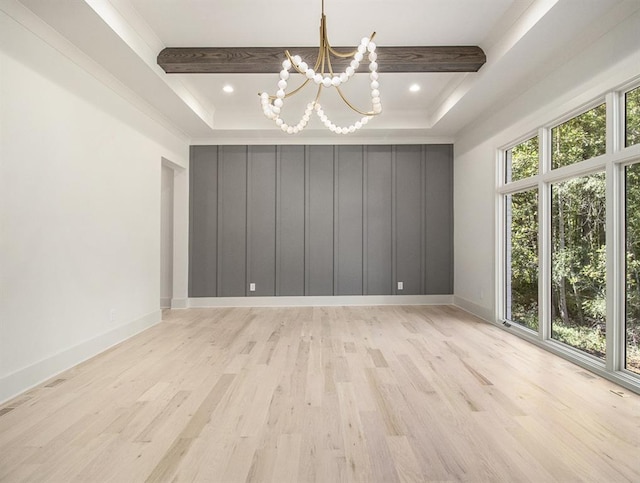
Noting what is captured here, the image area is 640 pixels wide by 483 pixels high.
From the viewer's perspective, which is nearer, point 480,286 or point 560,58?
point 560,58

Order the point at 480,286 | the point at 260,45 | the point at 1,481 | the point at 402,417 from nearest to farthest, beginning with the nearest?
the point at 1,481 < the point at 402,417 < the point at 260,45 < the point at 480,286

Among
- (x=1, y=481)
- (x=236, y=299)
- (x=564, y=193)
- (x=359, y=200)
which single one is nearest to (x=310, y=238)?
(x=359, y=200)

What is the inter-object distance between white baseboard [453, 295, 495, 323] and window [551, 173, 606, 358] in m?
1.20

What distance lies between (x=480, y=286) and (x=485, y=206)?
1209 mm

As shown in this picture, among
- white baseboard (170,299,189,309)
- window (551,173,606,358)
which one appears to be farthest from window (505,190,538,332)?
white baseboard (170,299,189,309)

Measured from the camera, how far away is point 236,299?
240 inches

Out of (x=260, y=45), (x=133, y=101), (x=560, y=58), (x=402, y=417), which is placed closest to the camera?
(x=402, y=417)

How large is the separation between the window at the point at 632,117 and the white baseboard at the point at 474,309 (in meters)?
2.76

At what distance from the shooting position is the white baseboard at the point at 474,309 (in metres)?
4.92

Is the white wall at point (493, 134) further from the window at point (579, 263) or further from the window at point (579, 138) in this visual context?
the window at point (579, 263)

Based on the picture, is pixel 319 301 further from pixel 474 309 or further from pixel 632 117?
pixel 632 117

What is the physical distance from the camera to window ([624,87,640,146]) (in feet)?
9.00

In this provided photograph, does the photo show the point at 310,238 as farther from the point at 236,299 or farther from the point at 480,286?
the point at 480,286

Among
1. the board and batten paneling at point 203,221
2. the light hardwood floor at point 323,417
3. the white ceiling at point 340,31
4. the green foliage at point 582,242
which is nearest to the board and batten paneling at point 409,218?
the white ceiling at point 340,31
